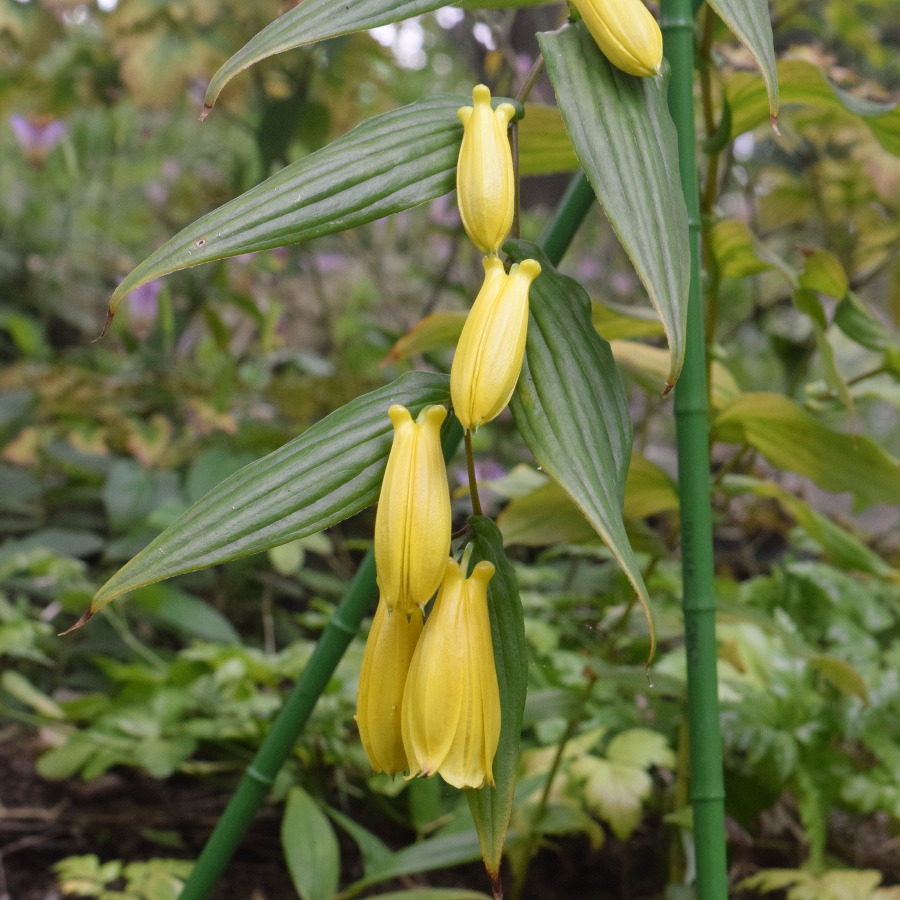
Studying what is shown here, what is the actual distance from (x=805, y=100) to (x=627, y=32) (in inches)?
12.3

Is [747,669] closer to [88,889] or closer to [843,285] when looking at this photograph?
[843,285]

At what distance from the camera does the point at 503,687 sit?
1.07 ft

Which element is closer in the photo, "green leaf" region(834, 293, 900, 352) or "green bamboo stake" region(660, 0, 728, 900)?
"green bamboo stake" region(660, 0, 728, 900)

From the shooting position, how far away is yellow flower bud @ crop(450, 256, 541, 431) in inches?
11.2

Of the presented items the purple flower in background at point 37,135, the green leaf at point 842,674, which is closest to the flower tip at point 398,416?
the green leaf at point 842,674

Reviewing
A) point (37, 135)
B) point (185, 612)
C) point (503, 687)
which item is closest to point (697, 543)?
point (503, 687)

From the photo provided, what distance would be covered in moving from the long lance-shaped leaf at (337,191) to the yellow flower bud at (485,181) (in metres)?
0.01

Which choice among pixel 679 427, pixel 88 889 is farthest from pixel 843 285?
pixel 88 889

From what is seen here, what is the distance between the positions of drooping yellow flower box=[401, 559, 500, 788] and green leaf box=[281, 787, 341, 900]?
43 cm

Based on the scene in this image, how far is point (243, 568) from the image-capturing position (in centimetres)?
134

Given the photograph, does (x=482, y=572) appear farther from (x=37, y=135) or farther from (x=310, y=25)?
(x=37, y=135)

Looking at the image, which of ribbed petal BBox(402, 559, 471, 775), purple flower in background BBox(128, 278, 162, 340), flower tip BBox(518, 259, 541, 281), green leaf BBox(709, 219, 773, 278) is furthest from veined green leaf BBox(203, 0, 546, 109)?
purple flower in background BBox(128, 278, 162, 340)

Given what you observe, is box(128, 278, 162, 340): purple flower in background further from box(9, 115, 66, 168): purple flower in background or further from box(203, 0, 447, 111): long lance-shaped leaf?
box(203, 0, 447, 111): long lance-shaped leaf

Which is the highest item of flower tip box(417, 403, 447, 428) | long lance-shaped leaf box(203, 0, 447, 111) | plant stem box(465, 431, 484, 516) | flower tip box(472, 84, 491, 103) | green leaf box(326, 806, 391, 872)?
long lance-shaped leaf box(203, 0, 447, 111)
